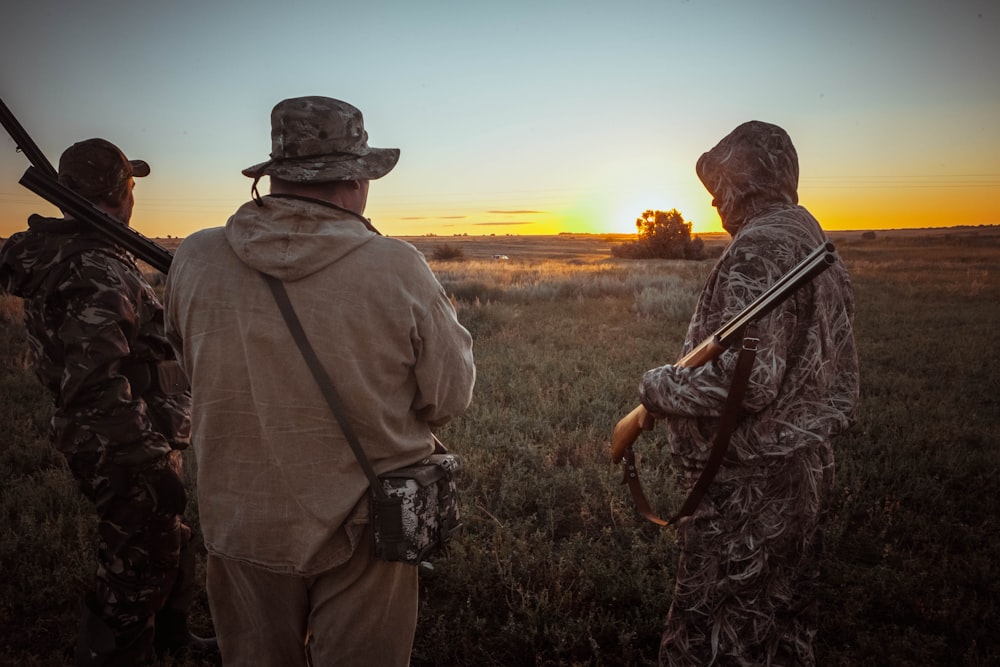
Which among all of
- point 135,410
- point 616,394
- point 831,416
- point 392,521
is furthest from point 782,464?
point 616,394

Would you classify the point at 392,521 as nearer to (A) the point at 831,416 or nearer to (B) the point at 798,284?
(B) the point at 798,284

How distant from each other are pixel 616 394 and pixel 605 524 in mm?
3040

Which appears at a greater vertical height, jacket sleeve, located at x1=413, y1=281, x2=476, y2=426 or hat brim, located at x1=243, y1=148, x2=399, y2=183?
hat brim, located at x1=243, y1=148, x2=399, y2=183

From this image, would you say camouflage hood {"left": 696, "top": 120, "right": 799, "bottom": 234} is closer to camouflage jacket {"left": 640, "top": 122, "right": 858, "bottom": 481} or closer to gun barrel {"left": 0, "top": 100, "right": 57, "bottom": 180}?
camouflage jacket {"left": 640, "top": 122, "right": 858, "bottom": 481}

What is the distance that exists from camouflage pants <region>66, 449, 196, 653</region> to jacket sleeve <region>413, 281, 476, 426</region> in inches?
73.6

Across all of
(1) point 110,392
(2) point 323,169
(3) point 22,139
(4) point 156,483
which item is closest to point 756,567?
(2) point 323,169

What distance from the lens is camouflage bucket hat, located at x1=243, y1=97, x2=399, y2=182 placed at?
1818mm

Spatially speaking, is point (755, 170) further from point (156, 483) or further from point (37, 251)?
point (37, 251)

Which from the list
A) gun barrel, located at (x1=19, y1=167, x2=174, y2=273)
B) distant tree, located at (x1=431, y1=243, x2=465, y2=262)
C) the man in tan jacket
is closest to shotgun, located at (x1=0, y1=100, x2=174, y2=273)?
gun barrel, located at (x1=19, y1=167, x2=174, y2=273)

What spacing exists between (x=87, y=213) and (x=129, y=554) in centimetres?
176

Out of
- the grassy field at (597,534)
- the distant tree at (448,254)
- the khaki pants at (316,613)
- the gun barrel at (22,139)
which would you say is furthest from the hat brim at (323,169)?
the distant tree at (448,254)

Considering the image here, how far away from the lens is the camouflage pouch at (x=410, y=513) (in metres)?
1.80

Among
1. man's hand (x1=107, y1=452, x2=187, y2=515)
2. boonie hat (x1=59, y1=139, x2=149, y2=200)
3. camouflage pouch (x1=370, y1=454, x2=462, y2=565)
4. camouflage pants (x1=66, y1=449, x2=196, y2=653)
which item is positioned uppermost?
boonie hat (x1=59, y1=139, x2=149, y2=200)

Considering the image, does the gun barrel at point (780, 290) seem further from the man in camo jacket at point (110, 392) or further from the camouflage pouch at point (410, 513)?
the man in camo jacket at point (110, 392)
